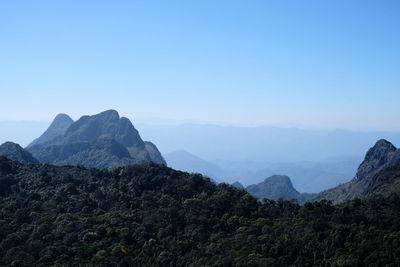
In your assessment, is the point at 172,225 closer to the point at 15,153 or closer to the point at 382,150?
the point at 15,153

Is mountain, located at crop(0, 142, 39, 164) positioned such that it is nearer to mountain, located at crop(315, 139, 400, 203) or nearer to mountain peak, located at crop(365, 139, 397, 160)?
mountain, located at crop(315, 139, 400, 203)

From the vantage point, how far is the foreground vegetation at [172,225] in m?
46.4

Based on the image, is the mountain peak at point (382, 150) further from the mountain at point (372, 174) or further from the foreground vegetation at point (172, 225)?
the foreground vegetation at point (172, 225)

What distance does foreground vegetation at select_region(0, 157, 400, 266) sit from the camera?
4638 cm

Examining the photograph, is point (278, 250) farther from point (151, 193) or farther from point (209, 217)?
point (151, 193)

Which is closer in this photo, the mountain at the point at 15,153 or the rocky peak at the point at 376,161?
the mountain at the point at 15,153

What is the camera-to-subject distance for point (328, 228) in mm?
51531

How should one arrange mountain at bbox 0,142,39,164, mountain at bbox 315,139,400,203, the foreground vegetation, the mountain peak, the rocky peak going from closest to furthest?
1. the foreground vegetation
2. mountain at bbox 315,139,400,203
3. mountain at bbox 0,142,39,164
4. the rocky peak
5. the mountain peak

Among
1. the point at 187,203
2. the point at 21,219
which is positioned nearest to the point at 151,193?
the point at 187,203

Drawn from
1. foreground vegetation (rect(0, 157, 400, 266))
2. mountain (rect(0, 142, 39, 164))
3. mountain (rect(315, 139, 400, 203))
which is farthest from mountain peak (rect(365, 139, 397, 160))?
mountain (rect(0, 142, 39, 164))

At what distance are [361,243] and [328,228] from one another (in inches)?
277

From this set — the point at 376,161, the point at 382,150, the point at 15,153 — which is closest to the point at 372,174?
the point at 376,161

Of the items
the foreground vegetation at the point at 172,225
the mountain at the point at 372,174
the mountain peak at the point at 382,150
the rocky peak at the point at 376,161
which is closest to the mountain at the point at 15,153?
the foreground vegetation at the point at 172,225

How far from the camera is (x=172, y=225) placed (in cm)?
5850
